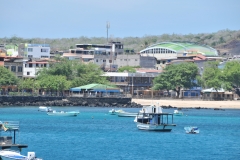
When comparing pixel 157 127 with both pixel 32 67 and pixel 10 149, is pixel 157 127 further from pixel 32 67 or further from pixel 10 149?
pixel 32 67

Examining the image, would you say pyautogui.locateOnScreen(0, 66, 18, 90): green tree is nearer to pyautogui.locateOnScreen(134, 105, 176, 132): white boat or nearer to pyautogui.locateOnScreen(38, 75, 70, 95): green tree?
pyautogui.locateOnScreen(38, 75, 70, 95): green tree

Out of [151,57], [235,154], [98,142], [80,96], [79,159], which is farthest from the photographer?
[151,57]

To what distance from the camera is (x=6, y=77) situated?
446 ft

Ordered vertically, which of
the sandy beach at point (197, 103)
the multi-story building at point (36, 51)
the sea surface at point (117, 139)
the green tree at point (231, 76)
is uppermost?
the multi-story building at point (36, 51)

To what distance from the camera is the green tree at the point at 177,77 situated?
146125mm

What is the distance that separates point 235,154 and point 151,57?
122 meters

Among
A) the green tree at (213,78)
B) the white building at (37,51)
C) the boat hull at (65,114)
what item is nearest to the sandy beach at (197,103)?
the green tree at (213,78)

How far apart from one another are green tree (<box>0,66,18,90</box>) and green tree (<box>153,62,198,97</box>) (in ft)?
97.0

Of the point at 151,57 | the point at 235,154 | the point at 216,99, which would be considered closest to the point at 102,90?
the point at 216,99

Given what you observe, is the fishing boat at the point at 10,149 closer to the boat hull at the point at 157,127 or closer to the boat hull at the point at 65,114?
the boat hull at the point at 157,127

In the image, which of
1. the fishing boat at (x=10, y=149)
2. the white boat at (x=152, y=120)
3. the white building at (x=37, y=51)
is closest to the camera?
the fishing boat at (x=10, y=149)

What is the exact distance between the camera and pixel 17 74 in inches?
5866

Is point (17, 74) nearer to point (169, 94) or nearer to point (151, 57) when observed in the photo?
point (169, 94)

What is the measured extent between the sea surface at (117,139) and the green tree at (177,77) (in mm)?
41111
